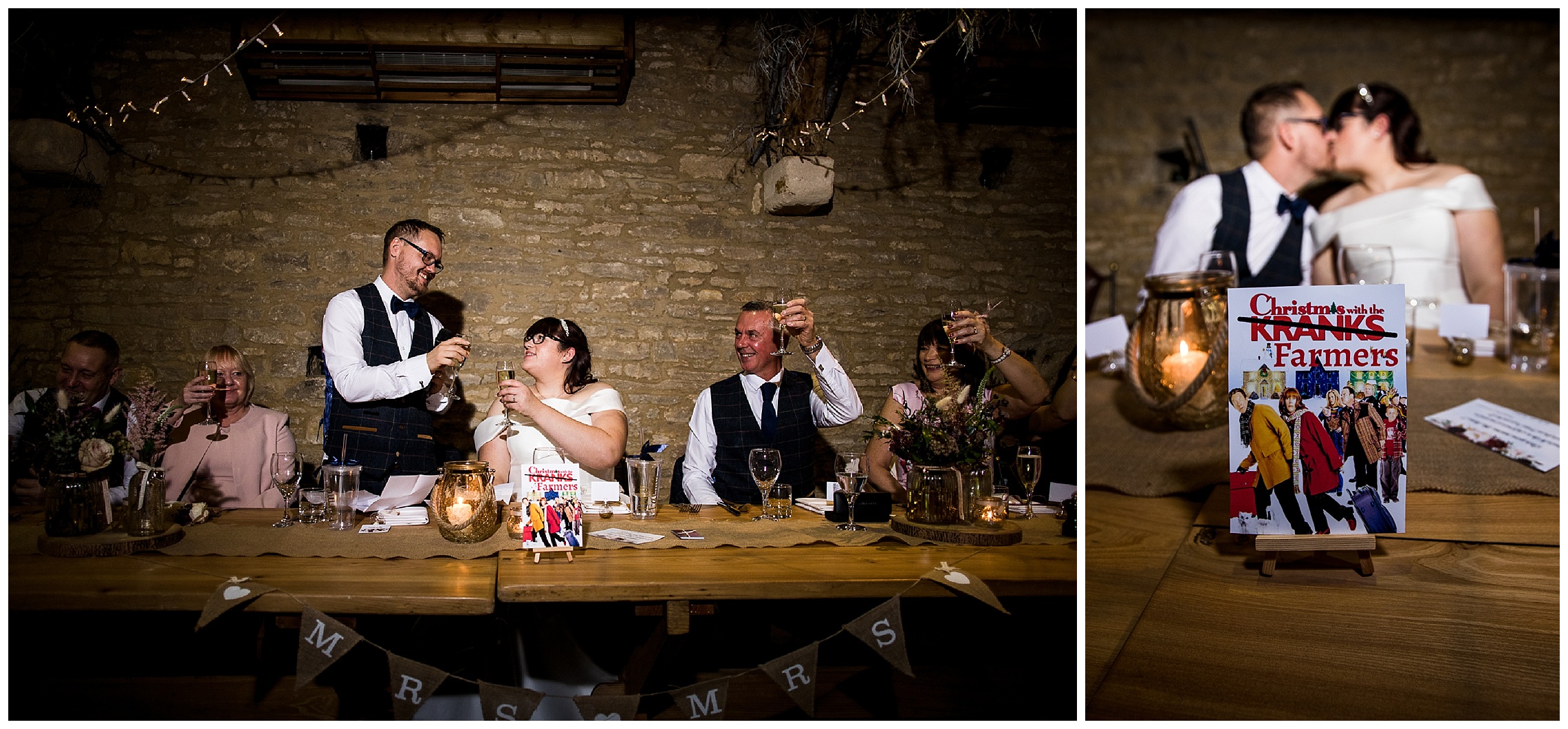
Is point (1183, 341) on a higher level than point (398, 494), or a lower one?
higher

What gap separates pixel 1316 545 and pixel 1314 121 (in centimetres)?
377

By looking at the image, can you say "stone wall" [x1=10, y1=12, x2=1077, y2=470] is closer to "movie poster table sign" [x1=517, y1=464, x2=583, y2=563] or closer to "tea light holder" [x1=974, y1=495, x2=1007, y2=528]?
"tea light holder" [x1=974, y1=495, x2=1007, y2=528]

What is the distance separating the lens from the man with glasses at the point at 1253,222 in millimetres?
3357

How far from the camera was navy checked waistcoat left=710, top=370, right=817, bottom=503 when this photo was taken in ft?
9.68

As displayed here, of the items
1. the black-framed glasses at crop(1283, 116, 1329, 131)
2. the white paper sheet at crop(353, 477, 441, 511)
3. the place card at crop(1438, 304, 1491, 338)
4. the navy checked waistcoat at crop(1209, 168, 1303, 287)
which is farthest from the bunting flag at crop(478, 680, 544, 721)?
the black-framed glasses at crop(1283, 116, 1329, 131)

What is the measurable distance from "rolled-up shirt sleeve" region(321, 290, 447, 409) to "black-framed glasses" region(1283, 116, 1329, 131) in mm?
4064

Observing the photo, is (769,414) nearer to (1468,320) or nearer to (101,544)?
(101,544)

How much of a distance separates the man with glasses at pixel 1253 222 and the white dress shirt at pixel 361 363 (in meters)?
2.60

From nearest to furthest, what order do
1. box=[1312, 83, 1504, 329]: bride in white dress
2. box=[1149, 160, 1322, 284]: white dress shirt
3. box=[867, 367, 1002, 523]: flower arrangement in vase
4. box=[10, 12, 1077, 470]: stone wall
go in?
box=[867, 367, 1002, 523]: flower arrangement in vase
box=[10, 12, 1077, 470]: stone wall
box=[1149, 160, 1322, 284]: white dress shirt
box=[1312, 83, 1504, 329]: bride in white dress

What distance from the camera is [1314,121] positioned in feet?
14.6

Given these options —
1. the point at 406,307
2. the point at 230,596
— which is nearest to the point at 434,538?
the point at 230,596

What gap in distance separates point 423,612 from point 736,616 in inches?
36.2

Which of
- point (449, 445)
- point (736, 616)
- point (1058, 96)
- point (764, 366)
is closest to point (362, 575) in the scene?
point (736, 616)

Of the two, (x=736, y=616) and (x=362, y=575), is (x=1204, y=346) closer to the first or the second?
(x=736, y=616)
